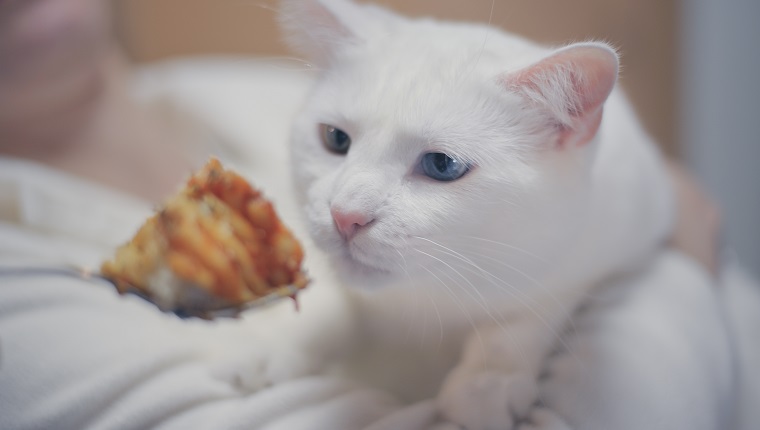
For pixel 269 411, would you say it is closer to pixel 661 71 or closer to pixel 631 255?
pixel 631 255

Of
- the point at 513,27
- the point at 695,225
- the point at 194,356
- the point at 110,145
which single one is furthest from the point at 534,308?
the point at 513,27

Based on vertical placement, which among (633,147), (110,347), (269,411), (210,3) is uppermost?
(210,3)

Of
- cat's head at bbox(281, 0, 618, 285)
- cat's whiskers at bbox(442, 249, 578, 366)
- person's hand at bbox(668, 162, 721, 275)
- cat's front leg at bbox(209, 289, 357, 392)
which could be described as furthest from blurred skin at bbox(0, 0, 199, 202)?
person's hand at bbox(668, 162, 721, 275)

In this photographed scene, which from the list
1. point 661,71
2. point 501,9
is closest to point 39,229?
point 501,9

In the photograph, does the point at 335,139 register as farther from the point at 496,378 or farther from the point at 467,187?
the point at 496,378

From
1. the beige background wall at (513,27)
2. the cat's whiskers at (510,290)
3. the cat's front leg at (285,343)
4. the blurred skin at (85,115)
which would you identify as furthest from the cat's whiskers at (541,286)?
the beige background wall at (513,27)

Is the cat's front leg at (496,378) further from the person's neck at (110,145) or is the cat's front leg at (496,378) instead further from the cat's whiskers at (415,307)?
the person's neck at (110,145)
